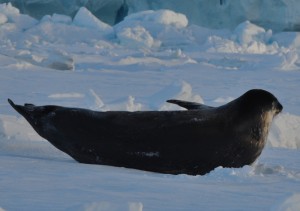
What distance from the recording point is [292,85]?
1077cm

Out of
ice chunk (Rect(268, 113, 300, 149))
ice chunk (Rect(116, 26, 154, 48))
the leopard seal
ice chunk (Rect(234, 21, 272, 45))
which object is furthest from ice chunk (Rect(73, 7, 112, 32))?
the leopard seal

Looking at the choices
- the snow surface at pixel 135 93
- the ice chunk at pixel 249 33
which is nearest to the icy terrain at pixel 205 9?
the snow surface at pixel 135 93

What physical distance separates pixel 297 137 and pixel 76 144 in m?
2.38

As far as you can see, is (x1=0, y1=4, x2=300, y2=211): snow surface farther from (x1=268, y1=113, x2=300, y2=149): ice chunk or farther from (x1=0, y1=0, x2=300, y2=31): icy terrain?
(x1=0, y1=0, x2=300, y2=31): icy terrain

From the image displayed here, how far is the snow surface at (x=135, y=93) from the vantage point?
72.7 inches

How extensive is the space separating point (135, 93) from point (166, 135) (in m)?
5.63

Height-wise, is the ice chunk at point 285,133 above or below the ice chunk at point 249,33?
above

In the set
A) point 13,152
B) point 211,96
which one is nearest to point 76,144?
point 13,152

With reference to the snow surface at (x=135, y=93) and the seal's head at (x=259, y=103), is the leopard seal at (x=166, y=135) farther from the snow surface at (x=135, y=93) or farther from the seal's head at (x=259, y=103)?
the snow surface at (x=135, y=93)

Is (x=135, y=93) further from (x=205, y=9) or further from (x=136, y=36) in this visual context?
(x=205, y=9)

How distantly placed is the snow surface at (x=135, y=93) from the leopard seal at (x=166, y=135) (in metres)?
0.10

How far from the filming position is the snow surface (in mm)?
1847

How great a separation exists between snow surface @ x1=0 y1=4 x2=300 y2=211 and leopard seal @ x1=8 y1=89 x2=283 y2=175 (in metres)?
0.10

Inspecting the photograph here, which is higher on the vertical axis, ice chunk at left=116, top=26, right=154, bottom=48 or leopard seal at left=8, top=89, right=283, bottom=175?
leopard seal at left=8, top=89, right=283, bottom=175
